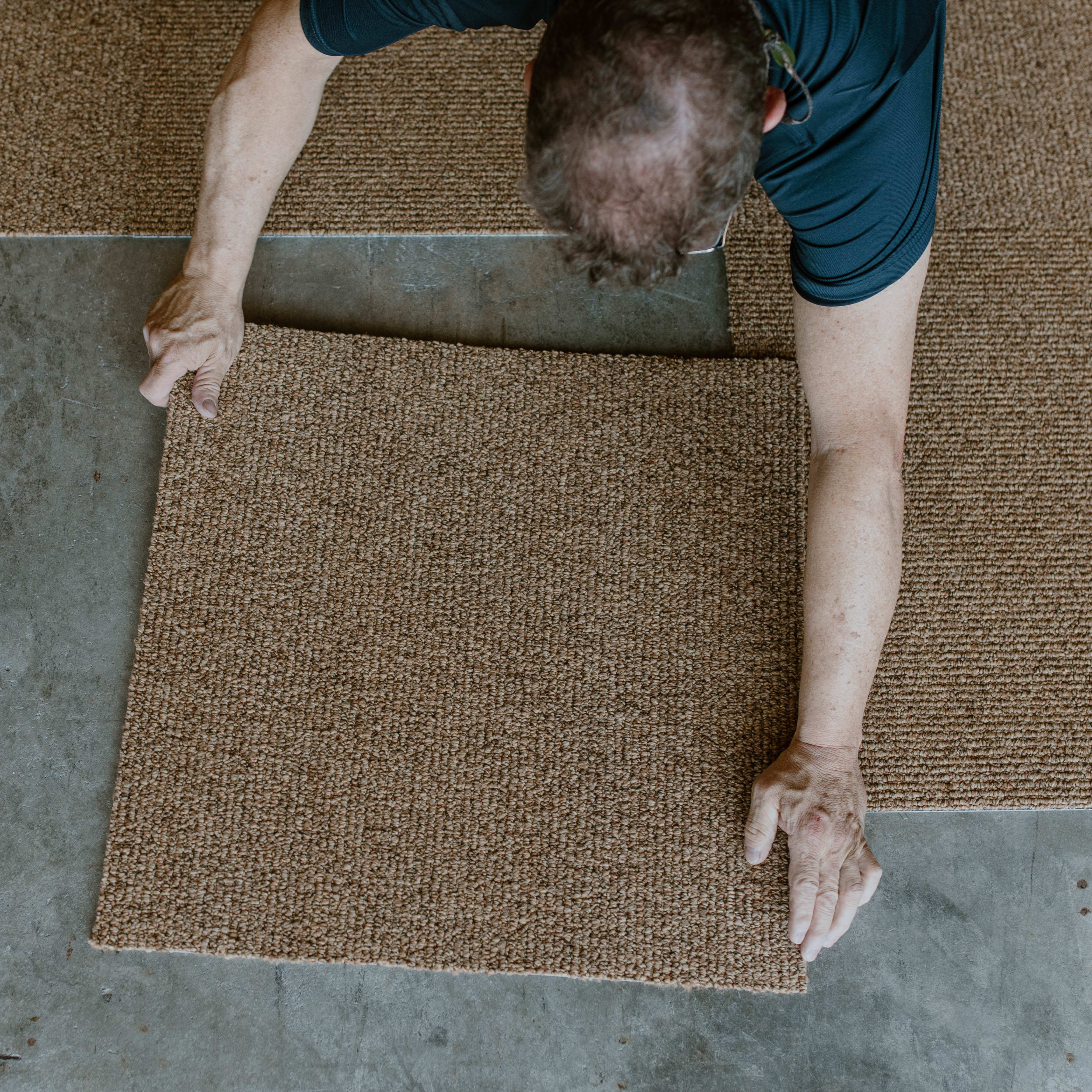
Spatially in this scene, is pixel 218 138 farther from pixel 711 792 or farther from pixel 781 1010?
pixel 781 1010

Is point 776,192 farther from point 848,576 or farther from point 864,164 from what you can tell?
point 848,576

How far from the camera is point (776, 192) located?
75cm

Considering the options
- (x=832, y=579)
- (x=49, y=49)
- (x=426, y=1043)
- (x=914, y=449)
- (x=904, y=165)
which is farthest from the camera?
(x=49, y=49)

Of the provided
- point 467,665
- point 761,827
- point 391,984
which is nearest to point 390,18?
point 467,665

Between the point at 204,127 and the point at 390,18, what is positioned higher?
the point at 390,18

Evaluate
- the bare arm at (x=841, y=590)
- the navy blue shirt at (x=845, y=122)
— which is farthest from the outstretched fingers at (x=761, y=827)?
the navy blue shirt at (x=845, y=122)

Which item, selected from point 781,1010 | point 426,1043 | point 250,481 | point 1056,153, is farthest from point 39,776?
point 1056,153

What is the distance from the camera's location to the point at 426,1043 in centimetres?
99

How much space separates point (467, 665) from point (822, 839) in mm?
433

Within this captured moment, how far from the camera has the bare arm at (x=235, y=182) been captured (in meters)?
0.88

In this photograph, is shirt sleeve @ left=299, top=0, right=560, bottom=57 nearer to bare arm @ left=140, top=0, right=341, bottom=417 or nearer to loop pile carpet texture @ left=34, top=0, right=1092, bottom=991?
bare arm @ left=140, top=0, right=341, bottom=417

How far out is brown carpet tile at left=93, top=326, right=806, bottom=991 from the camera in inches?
38.8

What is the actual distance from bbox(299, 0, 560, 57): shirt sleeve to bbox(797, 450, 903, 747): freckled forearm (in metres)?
0.50

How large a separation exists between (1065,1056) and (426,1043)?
2.37 ft
